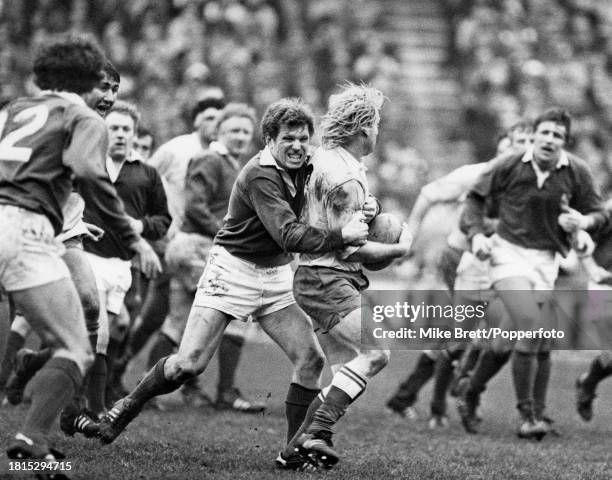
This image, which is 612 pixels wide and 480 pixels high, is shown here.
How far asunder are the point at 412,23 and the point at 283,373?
34.8ft

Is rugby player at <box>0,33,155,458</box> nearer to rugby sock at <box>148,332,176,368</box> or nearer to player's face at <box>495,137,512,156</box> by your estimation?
rugby sock at <box>148,332,176,368</box>

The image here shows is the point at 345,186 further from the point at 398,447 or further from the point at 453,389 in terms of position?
the point at 453,389

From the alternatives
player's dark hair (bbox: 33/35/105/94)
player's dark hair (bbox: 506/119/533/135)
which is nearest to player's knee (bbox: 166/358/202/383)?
player's dark hair (bbox: 33/35/105/94)

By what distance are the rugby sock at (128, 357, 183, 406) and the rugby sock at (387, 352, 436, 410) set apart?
3.14 metres

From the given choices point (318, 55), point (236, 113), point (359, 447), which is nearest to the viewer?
point (359, 447)

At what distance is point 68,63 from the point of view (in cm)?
489

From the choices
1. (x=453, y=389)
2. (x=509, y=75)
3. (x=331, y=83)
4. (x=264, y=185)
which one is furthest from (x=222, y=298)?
(x=509, y=75)

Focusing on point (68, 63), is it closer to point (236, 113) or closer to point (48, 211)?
point (48, 211)

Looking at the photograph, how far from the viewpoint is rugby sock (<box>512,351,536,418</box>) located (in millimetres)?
7449

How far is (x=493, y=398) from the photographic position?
9953mm

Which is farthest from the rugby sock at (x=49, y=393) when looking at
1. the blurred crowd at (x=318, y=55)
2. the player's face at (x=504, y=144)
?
the blurred crowd at (x=318, y=55)

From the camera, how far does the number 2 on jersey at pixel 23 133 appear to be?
4.78 meters

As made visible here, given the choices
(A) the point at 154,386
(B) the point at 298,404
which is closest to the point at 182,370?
(A) the point at 154,386

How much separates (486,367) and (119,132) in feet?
9.85
